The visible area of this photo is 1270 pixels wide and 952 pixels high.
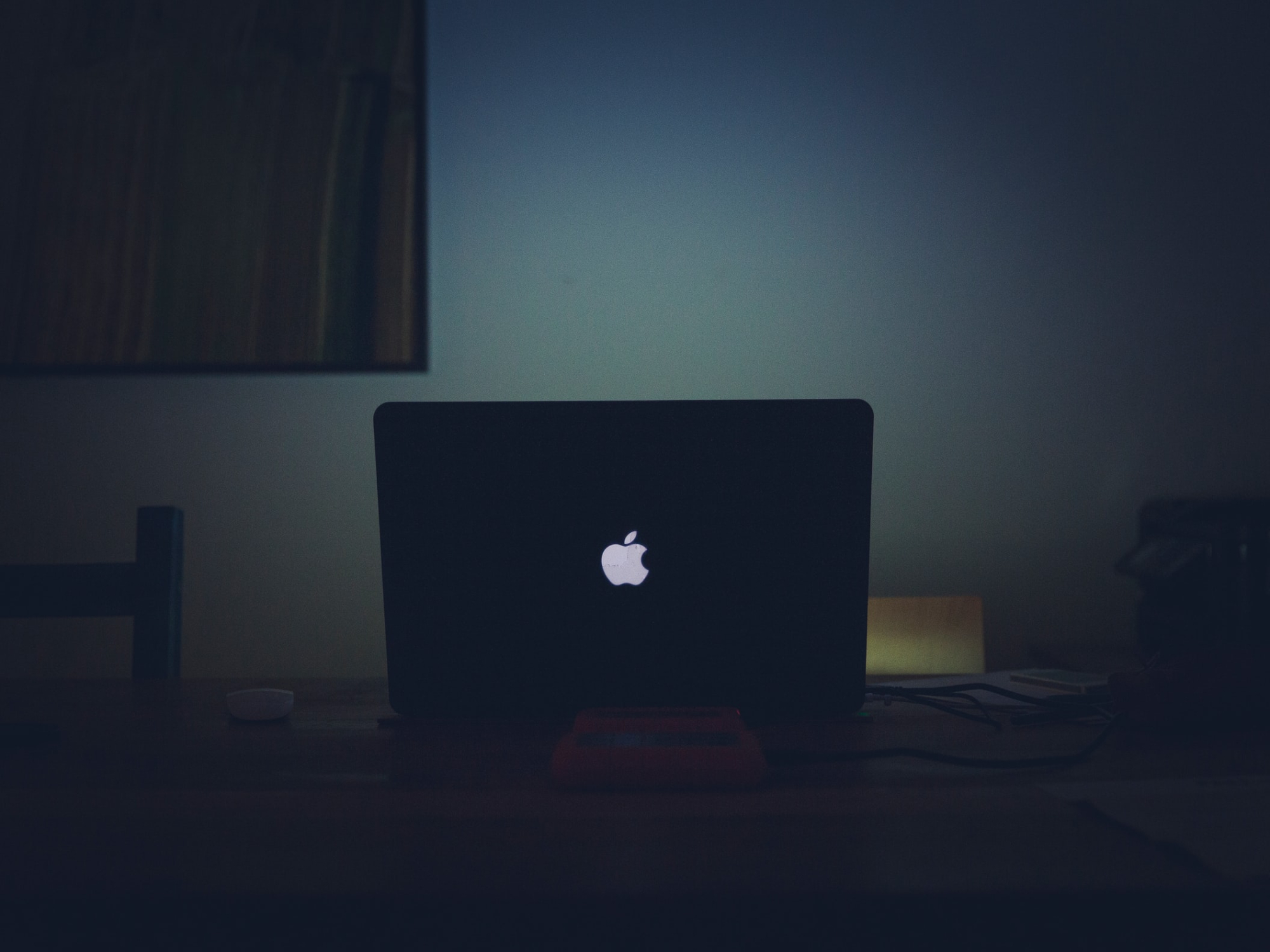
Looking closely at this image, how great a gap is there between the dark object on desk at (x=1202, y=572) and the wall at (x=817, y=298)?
0.76ft

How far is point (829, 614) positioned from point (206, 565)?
1748mm

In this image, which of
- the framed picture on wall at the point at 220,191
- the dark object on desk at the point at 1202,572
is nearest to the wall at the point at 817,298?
the framed picture on wall at the point at 220,191

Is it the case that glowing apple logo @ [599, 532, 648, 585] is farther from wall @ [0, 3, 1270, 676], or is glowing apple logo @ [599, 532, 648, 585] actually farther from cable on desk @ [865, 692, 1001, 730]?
wall @ [0, 3, 1270, 676]

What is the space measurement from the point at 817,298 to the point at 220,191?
149 centimetres

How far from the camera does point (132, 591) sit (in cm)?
124

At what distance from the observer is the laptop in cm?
80

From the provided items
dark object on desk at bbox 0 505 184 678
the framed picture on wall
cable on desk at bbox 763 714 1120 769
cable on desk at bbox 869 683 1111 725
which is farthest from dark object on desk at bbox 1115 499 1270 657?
the framed picture on wall

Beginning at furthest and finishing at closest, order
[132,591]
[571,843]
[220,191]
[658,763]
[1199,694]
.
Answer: [220,191], [132,591], [1199,694], [658,763], [571,843]

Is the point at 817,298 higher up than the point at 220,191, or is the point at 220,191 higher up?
the point at 220,191

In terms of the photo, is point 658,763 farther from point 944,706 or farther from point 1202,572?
point 1202,572

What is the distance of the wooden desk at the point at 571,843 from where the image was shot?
45 cm

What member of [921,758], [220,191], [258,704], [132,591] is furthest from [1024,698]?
[220,191]

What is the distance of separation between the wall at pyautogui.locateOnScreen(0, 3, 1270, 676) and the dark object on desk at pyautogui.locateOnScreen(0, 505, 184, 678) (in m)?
0.79

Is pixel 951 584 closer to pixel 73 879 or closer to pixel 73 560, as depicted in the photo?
pixel 73 879
